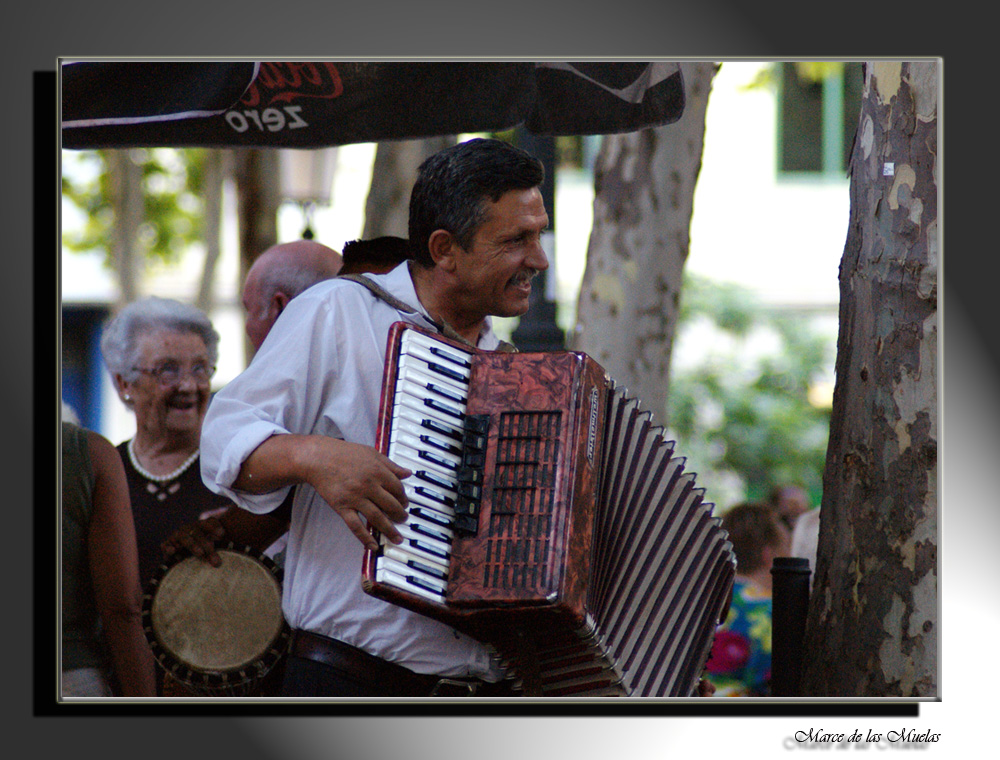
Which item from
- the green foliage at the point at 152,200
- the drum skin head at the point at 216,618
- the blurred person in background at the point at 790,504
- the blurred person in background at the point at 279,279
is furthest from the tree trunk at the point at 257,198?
the drum skin head at the point at 216,618

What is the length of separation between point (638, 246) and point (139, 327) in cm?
190

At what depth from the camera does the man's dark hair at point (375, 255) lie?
10.5ft

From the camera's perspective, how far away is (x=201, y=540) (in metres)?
3.05

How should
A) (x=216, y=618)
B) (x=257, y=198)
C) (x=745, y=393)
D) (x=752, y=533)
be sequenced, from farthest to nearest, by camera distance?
(x=745, y=393), (x=257, y=198), (x=752, y=533), (x=216, y=618)

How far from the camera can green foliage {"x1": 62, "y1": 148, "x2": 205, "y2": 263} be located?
37.1ft

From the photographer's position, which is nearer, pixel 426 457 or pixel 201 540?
pixel 426 457

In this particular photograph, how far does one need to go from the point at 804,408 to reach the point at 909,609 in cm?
1168

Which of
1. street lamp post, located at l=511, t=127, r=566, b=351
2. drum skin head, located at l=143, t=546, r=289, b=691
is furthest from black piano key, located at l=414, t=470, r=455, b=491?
street lamp post, located at l=511, t=127, r=566, b=351

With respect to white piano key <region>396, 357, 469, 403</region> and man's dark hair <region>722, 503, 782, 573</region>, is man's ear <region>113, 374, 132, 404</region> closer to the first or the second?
white piano key <region>396, 357, 469, 403</region>

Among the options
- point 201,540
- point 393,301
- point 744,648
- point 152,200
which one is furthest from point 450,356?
point 152,200

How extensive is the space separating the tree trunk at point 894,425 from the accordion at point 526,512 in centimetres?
70

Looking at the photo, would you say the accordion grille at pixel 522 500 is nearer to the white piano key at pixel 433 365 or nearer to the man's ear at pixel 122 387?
the white piano key at pixel 433 365

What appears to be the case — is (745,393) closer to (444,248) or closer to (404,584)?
(444,248)

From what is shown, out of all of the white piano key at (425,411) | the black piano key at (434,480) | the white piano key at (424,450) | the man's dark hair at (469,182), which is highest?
the man's dark hair at (469,182)
